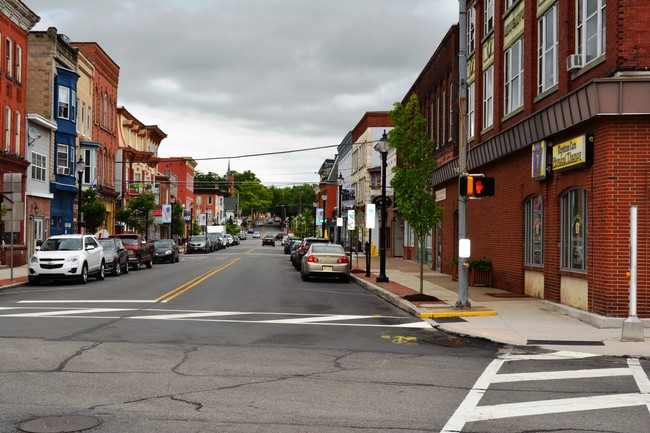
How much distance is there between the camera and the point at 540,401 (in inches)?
308

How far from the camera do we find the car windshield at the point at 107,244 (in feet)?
102

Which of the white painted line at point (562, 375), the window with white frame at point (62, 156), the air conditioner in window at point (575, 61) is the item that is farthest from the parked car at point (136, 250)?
the white painted line at point (562, 375)

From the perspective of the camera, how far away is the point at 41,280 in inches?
1049

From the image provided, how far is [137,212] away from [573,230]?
44.1m

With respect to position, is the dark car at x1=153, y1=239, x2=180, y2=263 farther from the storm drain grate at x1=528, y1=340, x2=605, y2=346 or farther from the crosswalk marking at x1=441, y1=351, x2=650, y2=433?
the crosswalk marking at x1=441, y1=351, x2=650, y2=433

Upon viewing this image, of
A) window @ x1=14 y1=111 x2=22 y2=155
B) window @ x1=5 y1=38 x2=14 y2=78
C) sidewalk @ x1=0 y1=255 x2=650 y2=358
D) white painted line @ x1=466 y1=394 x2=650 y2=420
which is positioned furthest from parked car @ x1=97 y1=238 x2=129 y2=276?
white painted line @ x1=466 y1=394 x2=650 y2=420

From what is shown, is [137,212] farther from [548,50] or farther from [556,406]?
[556,406]

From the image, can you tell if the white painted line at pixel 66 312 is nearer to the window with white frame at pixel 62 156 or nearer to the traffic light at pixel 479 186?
the traffic light at pixel 479 186

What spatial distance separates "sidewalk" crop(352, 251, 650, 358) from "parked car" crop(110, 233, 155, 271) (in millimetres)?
18281

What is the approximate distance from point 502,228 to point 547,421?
1625 centimetres

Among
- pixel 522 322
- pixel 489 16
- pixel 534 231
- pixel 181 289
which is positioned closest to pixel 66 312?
pixel 181 289

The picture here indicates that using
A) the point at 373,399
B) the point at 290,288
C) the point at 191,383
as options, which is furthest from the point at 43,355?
the point at 290,288

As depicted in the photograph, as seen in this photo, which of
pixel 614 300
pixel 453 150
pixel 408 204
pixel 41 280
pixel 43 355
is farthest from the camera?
pixel 453 150

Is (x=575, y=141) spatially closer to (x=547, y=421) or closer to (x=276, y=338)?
(x=276, y=338)
